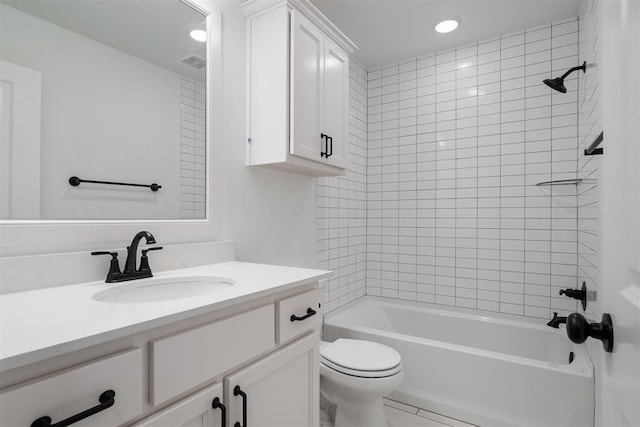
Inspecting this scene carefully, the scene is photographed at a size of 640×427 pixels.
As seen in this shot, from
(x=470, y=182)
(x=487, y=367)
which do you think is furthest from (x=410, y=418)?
(x=470, y=182)

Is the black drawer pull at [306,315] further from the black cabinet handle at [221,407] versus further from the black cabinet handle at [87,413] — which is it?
the black cabinet handle at [87,413]

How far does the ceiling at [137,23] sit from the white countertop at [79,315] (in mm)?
861

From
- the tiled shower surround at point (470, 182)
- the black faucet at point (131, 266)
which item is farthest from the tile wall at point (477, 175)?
the black faucet at point (131, 266)

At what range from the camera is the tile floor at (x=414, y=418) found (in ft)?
5.92

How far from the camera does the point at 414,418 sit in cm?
186

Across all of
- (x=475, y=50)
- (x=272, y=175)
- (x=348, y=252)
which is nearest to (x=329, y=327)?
(x=348, y=252)

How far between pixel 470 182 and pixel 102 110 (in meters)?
2.38

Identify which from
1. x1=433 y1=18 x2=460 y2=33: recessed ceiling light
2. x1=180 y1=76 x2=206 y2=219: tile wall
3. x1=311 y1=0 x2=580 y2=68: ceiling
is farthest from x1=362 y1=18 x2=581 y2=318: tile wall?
x1=180 y1=76 x2=206 y2=219: tile wall

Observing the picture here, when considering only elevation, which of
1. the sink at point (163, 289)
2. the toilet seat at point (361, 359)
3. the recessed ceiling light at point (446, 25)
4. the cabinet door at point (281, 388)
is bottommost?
the toilet seat at point (361, 359)

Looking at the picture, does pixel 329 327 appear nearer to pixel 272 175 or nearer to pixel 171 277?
pixel 272 175

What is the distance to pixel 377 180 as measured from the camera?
2.88 meters

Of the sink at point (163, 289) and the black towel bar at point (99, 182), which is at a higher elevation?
the black towel bar at point (99, 182)

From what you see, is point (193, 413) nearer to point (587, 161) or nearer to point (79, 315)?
point (79, 315)

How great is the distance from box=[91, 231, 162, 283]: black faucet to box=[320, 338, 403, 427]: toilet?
102 cm
